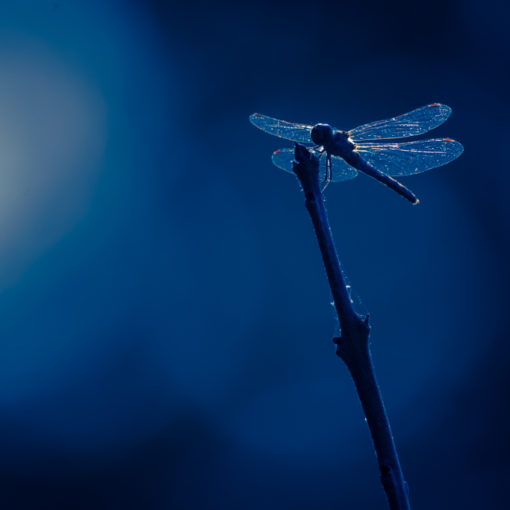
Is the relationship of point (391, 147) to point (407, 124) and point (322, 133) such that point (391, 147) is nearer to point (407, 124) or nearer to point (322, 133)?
point (407, 124)

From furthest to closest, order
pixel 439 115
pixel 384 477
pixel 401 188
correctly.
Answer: pixel 439 115 < pixel 401 188 < pixel 384 477

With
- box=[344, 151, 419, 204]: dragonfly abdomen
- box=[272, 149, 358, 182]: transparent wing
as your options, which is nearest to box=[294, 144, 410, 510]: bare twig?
box=[344, 151, 419, 204]: dragonfly abdomen

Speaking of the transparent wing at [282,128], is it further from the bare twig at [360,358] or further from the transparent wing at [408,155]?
the bare twig at [360,358]

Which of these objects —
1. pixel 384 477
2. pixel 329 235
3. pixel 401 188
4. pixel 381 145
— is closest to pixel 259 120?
pixel 381 145

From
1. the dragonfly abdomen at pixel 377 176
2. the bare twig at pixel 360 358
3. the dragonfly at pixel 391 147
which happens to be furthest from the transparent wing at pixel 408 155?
the bare twig at pixel 360 358

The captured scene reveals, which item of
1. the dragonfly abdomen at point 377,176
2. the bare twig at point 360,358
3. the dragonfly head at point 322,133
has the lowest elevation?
the bare twig at point 360,358

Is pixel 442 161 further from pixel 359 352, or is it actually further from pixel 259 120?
pixel 359 352

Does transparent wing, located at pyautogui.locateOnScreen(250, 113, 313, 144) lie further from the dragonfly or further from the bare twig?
the bare twig
